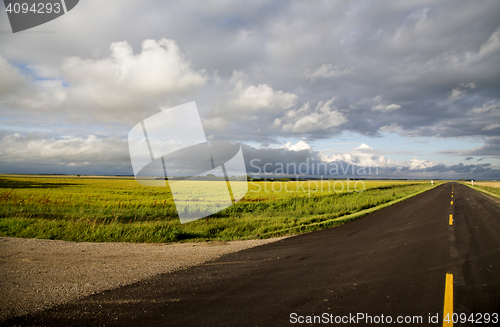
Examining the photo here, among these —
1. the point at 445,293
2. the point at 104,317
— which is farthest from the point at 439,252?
the point at 104,317

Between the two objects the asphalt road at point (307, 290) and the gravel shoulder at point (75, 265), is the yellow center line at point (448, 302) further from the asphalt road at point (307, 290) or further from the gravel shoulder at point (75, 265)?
the gravel shoulder at point (75, 265)

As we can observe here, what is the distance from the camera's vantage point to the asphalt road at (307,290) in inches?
143

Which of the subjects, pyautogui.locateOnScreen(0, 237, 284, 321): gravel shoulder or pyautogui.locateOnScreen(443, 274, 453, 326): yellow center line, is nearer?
pyautogui.locateOnScreen(443, 274, 453, 326): yellow center line

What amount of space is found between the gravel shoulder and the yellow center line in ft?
16.4

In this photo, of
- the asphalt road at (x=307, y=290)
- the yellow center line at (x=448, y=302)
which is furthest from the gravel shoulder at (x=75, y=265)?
the yellow center line at (x=448, y=302)

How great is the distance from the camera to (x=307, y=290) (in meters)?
4.48

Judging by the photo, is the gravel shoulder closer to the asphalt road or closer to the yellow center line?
the asphalt road

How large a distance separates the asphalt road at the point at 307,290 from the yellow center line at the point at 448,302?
59mm

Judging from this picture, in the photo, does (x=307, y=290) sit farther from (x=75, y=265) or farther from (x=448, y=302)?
(x=75, y=265)

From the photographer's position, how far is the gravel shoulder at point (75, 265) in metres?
4.28

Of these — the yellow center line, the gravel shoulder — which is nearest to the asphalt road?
the yellow center line

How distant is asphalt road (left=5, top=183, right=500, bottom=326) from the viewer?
3.62 meters

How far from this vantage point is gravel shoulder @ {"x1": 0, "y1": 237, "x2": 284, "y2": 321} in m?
4.28

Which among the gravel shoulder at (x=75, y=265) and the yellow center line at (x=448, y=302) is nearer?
the yellow center line at (x=448, y=302)
